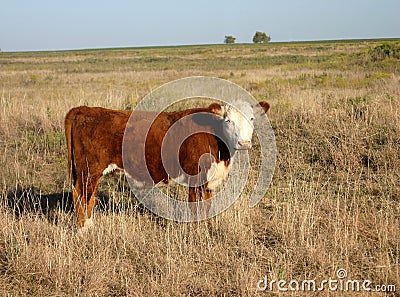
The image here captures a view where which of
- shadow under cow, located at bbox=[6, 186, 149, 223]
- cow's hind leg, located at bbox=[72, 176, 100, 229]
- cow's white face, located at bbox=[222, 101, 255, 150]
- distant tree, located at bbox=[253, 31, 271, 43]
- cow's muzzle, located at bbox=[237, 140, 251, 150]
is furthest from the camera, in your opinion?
distant tree, located at bbox=[253, 31, 271, 43]

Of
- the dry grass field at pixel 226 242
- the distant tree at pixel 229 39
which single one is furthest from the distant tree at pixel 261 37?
the dry grass field at pixel 226 242

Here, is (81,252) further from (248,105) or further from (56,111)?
(56,111)

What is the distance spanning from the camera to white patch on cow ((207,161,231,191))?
4.84m

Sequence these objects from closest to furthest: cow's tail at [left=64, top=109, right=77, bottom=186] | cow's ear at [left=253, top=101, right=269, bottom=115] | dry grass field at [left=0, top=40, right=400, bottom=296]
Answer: dry grass field at [left=0, top=40, right=400, bottom=296], cow's tail at [left=64, top=109, right=77, bottom=186], cow's ear at [left=253, top=101, right=269, bottom=115]

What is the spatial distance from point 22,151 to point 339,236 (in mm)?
6212

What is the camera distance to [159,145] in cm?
492

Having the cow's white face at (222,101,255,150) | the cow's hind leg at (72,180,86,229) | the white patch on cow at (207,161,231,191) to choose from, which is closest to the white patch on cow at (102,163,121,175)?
the cow's hind leg at (72,180,86,229)

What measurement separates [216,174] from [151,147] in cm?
81

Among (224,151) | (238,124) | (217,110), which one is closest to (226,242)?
(224,151)

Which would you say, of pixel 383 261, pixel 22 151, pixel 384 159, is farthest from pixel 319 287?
pixel 22 151

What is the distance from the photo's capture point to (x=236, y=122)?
4.73m

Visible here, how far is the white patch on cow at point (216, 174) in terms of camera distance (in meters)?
4.84

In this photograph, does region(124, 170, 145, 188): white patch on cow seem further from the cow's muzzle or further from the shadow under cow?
the cow's muzzle

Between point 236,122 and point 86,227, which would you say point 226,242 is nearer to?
point 236,122
